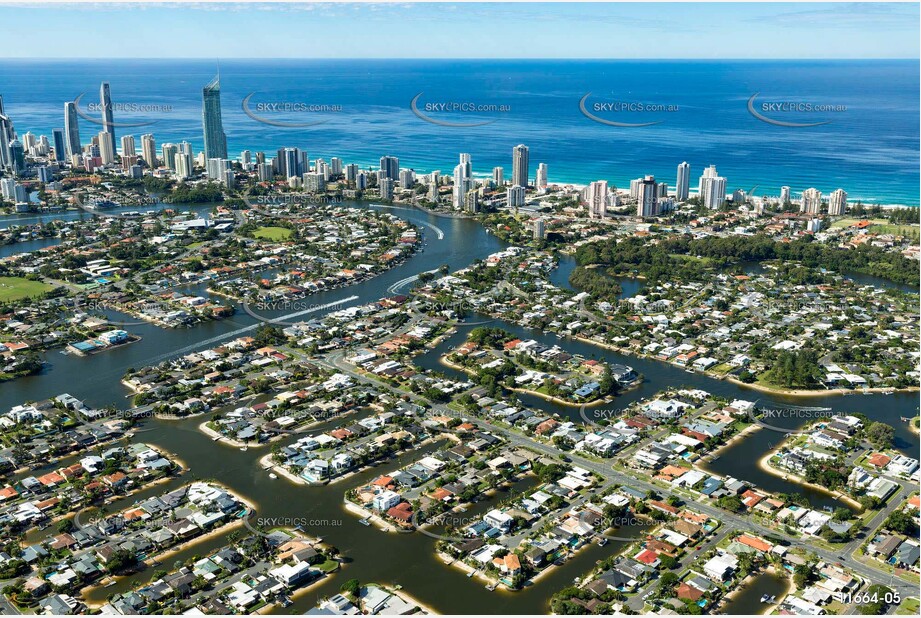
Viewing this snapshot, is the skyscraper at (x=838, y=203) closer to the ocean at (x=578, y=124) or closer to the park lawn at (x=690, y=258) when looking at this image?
the ocean at (x=578, y=124)

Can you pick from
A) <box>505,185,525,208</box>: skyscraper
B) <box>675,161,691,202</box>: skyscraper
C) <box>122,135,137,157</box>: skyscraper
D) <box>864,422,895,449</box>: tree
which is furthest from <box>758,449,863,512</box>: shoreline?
<box>122,135,137,157</box>: skyscraper

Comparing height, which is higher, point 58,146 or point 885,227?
point 58,146

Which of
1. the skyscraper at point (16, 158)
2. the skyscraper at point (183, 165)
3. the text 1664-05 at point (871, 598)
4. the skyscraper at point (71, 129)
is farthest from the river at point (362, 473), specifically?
the skyscraper at point (71, 129)

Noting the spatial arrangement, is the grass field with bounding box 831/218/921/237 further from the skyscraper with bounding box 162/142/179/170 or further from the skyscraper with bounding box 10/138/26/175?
the skyscraper with bounding box 10/138/26/175

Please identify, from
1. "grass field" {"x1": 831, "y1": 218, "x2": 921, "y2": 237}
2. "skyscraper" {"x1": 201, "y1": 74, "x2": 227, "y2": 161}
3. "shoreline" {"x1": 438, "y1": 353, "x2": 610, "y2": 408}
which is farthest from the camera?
"skyscraper" {"x1": 201, "y1": 74, "x2": 227, "y2": 161}

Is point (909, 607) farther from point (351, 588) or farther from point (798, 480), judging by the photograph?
point (351, 588)

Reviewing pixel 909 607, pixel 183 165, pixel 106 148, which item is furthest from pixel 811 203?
pixel 106 148
